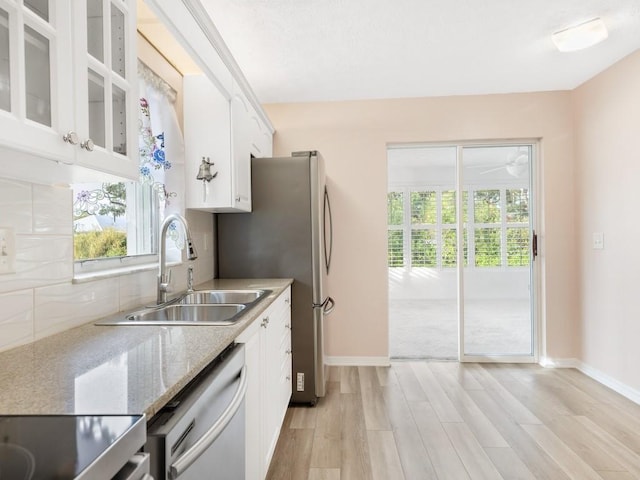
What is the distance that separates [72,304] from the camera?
1249 mm

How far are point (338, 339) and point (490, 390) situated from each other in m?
1.29

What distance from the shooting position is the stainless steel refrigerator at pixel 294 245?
2.51 m

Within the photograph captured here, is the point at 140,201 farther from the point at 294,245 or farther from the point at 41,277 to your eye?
the point at 294,245

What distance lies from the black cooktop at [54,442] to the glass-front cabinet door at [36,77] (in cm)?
52

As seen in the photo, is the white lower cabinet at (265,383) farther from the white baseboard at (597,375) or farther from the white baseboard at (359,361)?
the white baseboard at (597,375)

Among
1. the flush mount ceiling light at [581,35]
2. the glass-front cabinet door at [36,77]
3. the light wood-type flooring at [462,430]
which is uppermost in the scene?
the flush mount ceiling light at [581,35]

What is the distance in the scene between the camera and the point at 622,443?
2014 millimetres

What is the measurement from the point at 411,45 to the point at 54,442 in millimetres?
2682

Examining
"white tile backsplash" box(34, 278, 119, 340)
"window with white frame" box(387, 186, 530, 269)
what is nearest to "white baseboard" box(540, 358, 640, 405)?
"window with white frame" box(387, 186, 530, 269)

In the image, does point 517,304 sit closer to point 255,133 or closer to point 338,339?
point 338,339

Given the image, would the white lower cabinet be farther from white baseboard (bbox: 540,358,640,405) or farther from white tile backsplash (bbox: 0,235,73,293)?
white baseboard (bbox: 540,358,640,405)

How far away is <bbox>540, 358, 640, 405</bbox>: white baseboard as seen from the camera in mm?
2537

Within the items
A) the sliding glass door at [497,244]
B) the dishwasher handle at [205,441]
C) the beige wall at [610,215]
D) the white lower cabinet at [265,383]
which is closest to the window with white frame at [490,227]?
the sliding glass door at [497,244]

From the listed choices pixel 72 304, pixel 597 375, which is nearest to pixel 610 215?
pixel 597 375
